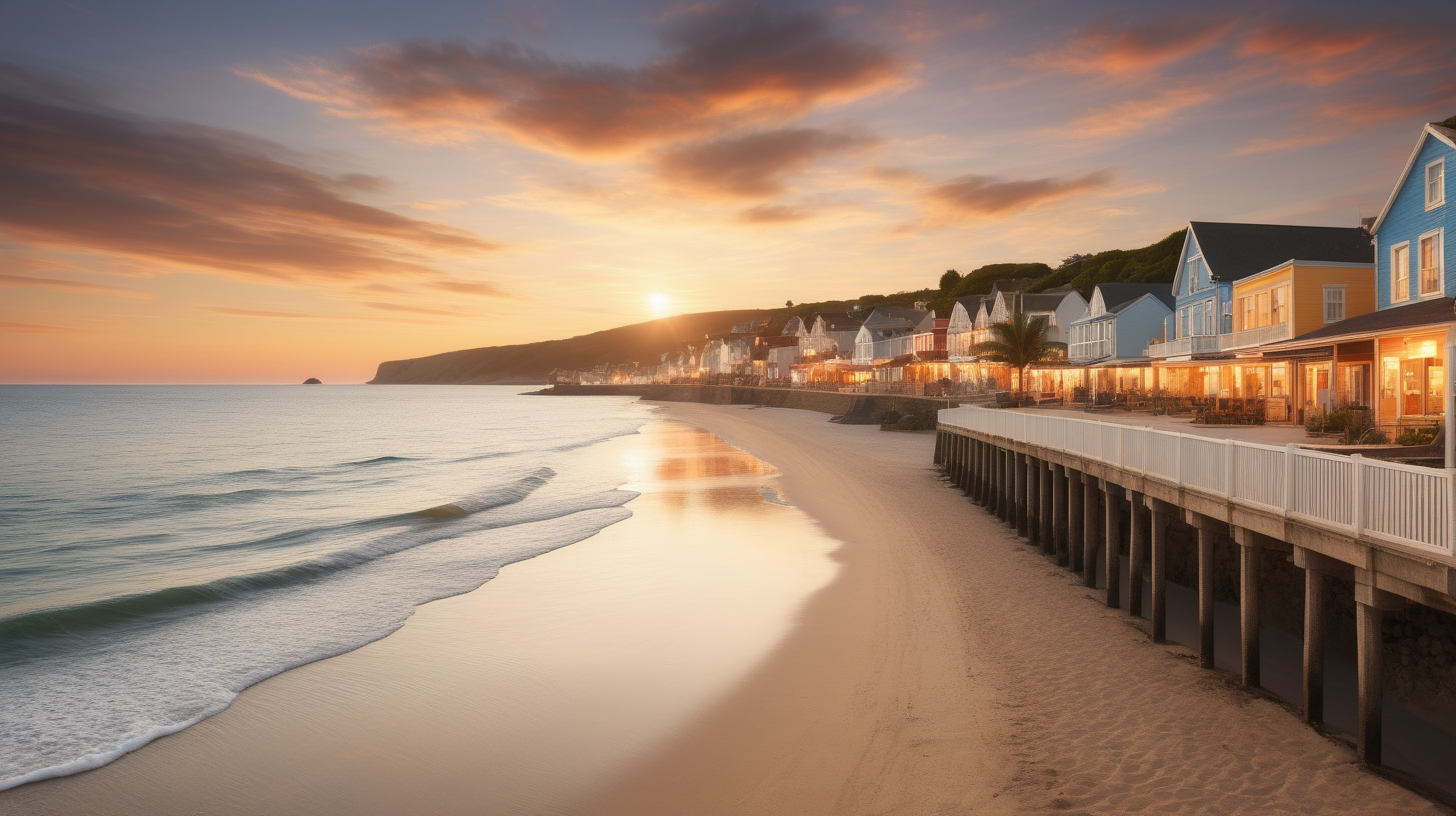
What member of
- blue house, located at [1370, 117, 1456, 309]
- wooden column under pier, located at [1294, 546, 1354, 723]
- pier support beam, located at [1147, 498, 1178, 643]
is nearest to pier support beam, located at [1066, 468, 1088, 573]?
pier support beam, located at [1147, 498, 1178, 643]

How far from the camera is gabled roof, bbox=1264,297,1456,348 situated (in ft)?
58.7

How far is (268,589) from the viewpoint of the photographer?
16906 mm

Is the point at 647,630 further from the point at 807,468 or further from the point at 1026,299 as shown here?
the point at 1026,299

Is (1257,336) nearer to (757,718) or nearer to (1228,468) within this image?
(1228,468)

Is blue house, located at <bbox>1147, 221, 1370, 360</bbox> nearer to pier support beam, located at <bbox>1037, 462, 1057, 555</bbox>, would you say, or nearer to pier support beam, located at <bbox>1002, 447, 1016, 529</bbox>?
pier support beam, located at <bbox>1002, 447, 1016, 529</bbox>

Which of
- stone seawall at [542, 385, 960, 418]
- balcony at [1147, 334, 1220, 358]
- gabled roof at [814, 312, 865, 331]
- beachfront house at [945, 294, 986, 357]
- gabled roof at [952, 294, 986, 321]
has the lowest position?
stone seawall at [542, 385, 960, 418]

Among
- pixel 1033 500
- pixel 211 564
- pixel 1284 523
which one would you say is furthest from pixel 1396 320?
pixel 211 564

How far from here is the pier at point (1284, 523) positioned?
6.73 metres

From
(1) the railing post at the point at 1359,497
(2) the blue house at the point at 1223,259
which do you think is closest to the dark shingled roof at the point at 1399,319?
(2) the blue house at the point at 1223,259

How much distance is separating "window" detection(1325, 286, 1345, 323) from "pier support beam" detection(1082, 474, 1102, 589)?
19.7m

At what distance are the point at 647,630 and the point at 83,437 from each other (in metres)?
79.1

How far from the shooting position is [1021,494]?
2016 centimetres

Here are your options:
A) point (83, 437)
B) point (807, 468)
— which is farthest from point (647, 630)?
point (83, 437)

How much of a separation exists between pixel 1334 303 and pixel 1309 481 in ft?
82.9
